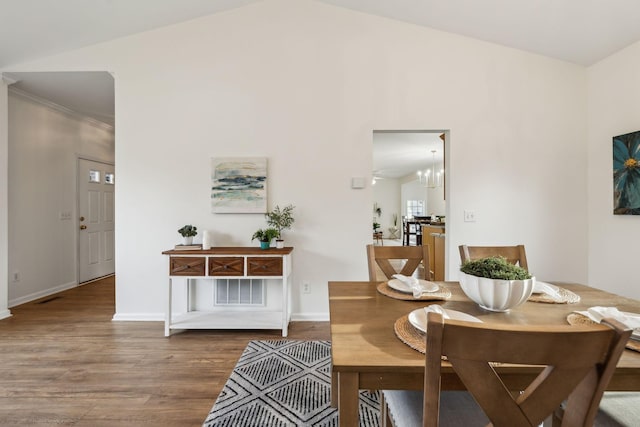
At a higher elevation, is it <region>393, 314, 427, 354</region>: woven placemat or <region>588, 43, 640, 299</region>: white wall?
<region>588, 43, 640, 299</region>: white wall

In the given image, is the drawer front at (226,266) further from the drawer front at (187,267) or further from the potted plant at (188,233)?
the potted plant at (188,233)

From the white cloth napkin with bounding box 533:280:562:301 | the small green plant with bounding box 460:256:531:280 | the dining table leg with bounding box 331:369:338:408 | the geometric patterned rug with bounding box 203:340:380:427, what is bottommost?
the geometric patterned rug with bounding box 203:340:380:427

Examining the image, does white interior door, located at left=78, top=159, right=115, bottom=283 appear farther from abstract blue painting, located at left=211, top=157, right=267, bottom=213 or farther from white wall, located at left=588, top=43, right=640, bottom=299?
white wall, located at left=588, top=43, right=640, bottom=299

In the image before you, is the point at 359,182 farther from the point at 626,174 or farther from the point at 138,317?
the point at 138,317

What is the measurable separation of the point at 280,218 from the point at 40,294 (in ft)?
11.2

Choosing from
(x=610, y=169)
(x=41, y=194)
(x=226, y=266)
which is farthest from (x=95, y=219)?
(x=610, y=169)

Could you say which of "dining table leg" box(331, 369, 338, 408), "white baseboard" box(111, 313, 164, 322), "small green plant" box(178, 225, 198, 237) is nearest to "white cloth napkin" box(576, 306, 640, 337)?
"dining table leg" box(331, 369, 338, 408)

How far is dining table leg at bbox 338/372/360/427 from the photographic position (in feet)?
2.68

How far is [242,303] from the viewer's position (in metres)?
3.00

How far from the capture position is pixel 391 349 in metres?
0.88

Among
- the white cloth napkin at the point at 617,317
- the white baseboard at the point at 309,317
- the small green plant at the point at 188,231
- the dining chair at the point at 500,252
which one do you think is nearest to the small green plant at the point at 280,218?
the small green plant at the point at 188,231

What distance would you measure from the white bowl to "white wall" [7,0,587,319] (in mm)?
1824

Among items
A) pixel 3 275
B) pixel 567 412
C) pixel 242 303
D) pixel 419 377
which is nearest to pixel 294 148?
pixel 242 303

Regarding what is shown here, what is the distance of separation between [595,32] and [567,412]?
10.7 feet
